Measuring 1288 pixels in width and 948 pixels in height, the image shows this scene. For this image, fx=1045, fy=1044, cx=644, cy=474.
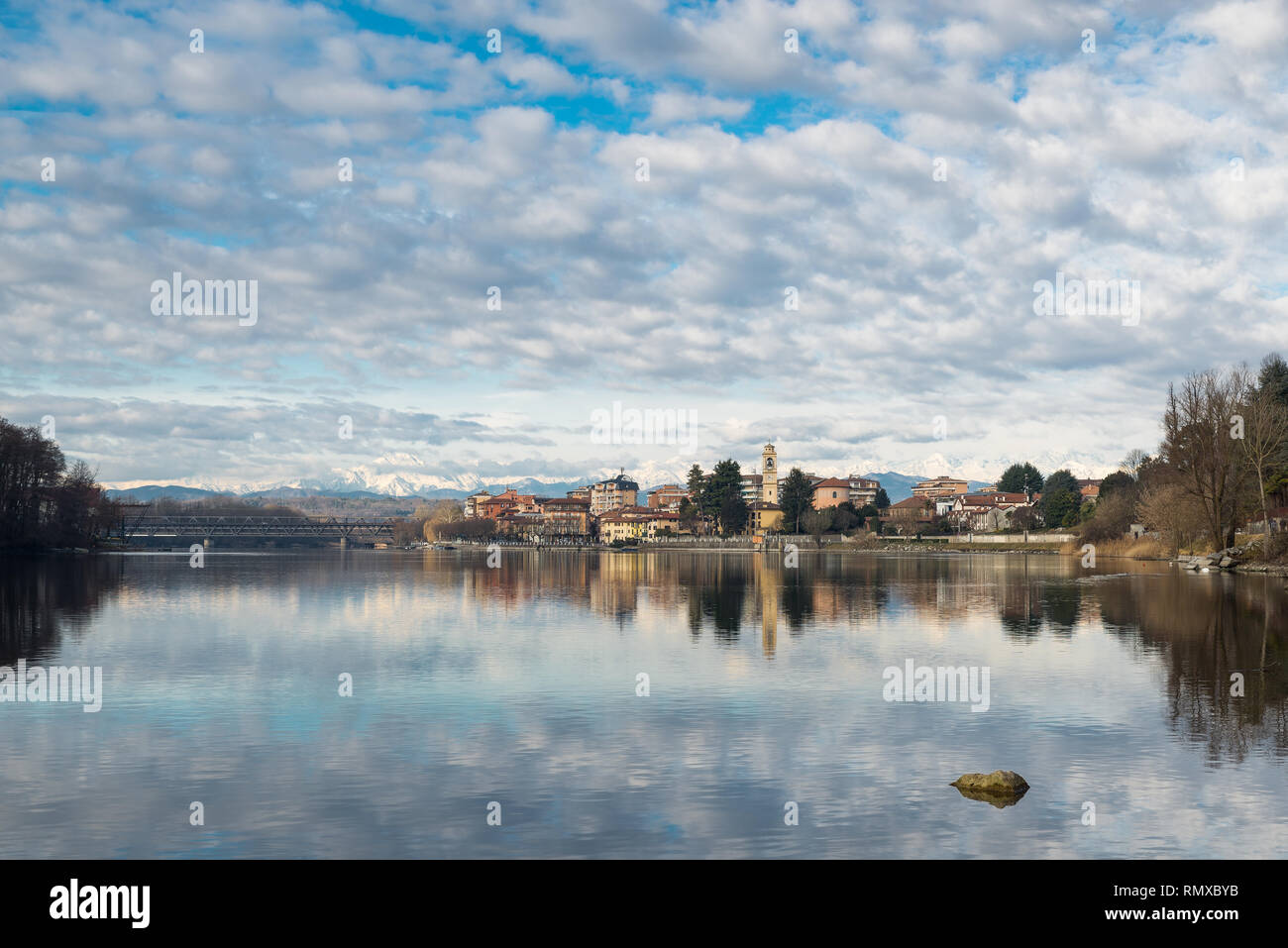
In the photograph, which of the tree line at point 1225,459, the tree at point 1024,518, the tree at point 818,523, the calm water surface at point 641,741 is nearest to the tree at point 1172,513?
the tree line at point 1225,459

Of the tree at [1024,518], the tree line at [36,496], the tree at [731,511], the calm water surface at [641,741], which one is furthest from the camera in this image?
the tree at [731,511]

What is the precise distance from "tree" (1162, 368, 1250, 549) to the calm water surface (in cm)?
4007

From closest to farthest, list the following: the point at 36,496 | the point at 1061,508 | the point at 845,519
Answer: the point at 36,496 < the point at 1061,508 < the point at 845,519

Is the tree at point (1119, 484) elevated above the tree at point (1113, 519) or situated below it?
above

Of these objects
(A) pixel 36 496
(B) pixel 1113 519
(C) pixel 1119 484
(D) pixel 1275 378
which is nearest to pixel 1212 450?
(D) pixel 1275 378

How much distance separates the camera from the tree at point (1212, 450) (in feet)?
232

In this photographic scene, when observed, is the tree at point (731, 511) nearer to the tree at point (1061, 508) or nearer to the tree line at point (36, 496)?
the tree at point (1061, 508)

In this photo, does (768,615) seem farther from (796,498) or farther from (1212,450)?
(796,498)

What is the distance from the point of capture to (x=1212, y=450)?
71.0m

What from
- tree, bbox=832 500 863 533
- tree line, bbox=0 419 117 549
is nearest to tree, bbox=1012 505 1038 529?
tree, bbox=832 500 863 533

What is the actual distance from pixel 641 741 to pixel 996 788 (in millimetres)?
5455

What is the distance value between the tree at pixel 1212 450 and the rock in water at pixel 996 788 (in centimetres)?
6490

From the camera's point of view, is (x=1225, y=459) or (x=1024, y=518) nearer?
(x=1225, y=459)
